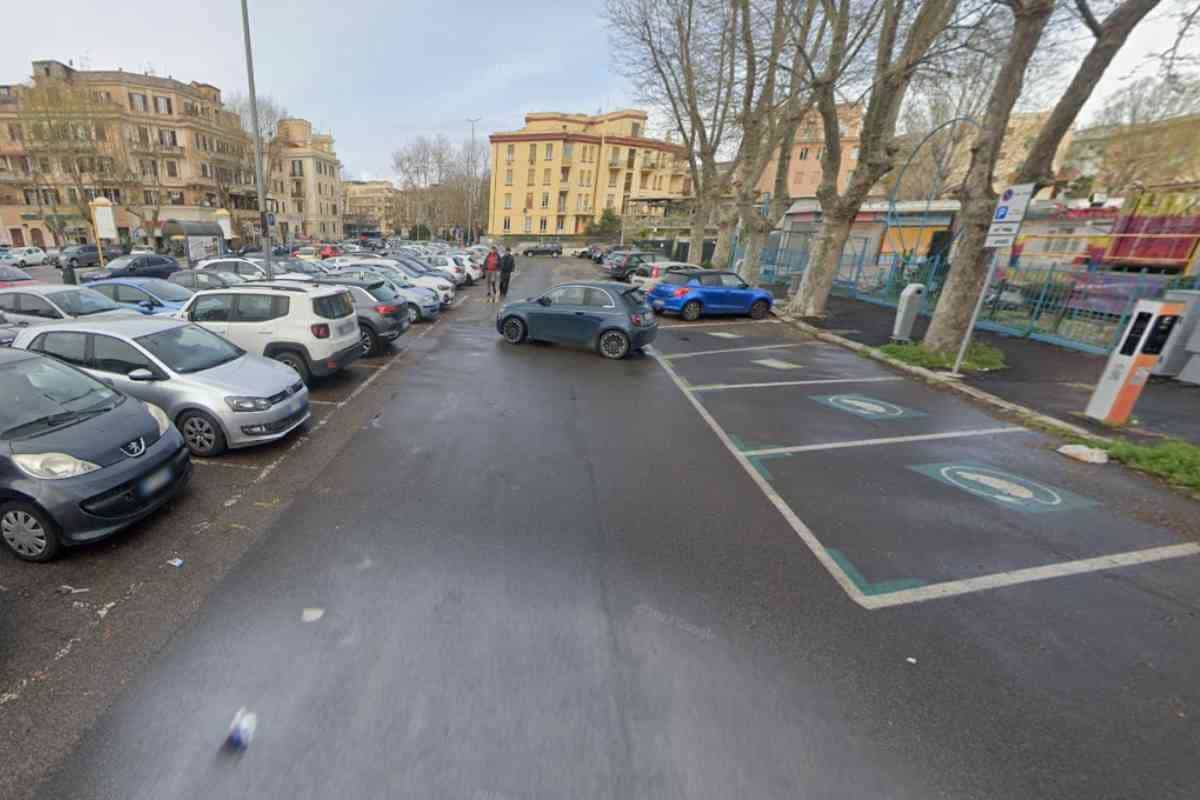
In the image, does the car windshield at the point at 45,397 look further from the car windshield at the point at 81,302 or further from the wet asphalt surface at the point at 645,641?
the car windshield at the point at 81,302

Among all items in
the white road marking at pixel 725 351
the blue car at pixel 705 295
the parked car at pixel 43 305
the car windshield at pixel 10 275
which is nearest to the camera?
the parked car at pixel 43 305

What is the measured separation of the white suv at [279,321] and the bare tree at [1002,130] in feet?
38.4

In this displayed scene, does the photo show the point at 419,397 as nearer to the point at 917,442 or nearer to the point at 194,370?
the point at 194,370

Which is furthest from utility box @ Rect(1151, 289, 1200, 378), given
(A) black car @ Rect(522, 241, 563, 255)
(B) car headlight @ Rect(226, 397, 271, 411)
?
(A) black car @ Rect(522, 241, 563, 255)

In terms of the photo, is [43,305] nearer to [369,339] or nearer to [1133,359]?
[369,339]

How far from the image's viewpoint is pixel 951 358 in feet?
33.9

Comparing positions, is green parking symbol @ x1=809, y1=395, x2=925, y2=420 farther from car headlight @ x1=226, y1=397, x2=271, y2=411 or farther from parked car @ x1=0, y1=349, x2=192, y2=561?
parked car @ x1=0, y1=349, x2=192, y2=561

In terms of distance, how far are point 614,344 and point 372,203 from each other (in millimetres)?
134540

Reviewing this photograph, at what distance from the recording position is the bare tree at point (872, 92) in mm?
11406

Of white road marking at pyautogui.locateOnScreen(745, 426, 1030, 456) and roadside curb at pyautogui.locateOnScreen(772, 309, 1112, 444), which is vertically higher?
roadside curb at pyautogui.locateOnScreen(772, 309, 1112, 444)

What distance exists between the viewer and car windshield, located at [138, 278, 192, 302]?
1121 centimetres

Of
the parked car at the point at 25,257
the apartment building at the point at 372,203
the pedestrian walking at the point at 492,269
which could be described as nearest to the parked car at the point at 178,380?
the pedestrian walking at the point at 492,269

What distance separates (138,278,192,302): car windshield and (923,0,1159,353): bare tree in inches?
662

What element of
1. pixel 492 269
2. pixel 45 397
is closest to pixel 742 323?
pixel 492 269
